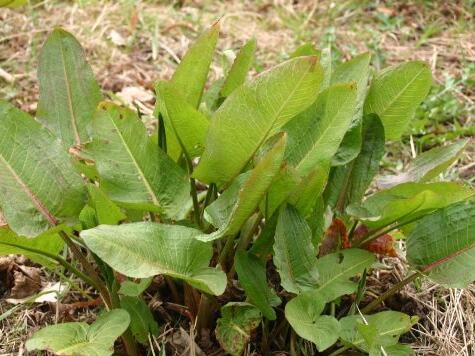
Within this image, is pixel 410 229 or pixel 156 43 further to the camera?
pixel 156 43

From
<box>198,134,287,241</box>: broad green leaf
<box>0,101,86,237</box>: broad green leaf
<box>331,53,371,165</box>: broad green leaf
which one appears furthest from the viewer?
<box>331,53,371,165</box>: broad green leaf

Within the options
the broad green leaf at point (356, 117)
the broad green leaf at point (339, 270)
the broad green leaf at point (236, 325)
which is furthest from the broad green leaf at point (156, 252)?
the broad green leaf at point (356, 117)

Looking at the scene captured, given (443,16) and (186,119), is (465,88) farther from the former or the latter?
(186,119)

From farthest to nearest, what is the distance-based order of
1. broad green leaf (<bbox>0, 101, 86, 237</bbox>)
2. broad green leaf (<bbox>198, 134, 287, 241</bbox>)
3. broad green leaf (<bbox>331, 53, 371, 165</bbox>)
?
broad green leaf (<bbox>331, 53, 371, 165</bbox>), broad green leaf (<bbox>0, 101, 86, 237</bbox>), broad green leaf (<bbox>198, 134, 287, 241</bbox>)

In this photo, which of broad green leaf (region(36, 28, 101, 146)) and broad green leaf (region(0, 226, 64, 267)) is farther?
broad green leaf (region(36, 28, 101, 146))

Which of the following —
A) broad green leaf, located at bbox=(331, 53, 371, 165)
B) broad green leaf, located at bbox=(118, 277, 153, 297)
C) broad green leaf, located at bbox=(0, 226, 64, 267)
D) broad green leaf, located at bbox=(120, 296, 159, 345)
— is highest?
broad green leaf, located at bbox=(331, 53, 371, 165)

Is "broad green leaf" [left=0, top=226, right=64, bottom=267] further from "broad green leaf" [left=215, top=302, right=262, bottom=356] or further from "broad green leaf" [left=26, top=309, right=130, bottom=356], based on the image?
"broad green leaf" [left=215, top=302, right=262, bottom=356]

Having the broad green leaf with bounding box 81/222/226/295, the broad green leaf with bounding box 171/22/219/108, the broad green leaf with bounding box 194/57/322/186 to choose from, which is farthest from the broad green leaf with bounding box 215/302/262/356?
the broad green leaf with bounding box 171/22/219/108

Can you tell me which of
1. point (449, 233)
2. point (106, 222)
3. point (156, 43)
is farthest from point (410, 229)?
point (156, 43)

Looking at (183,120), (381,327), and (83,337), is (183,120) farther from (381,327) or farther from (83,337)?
(381,327)
